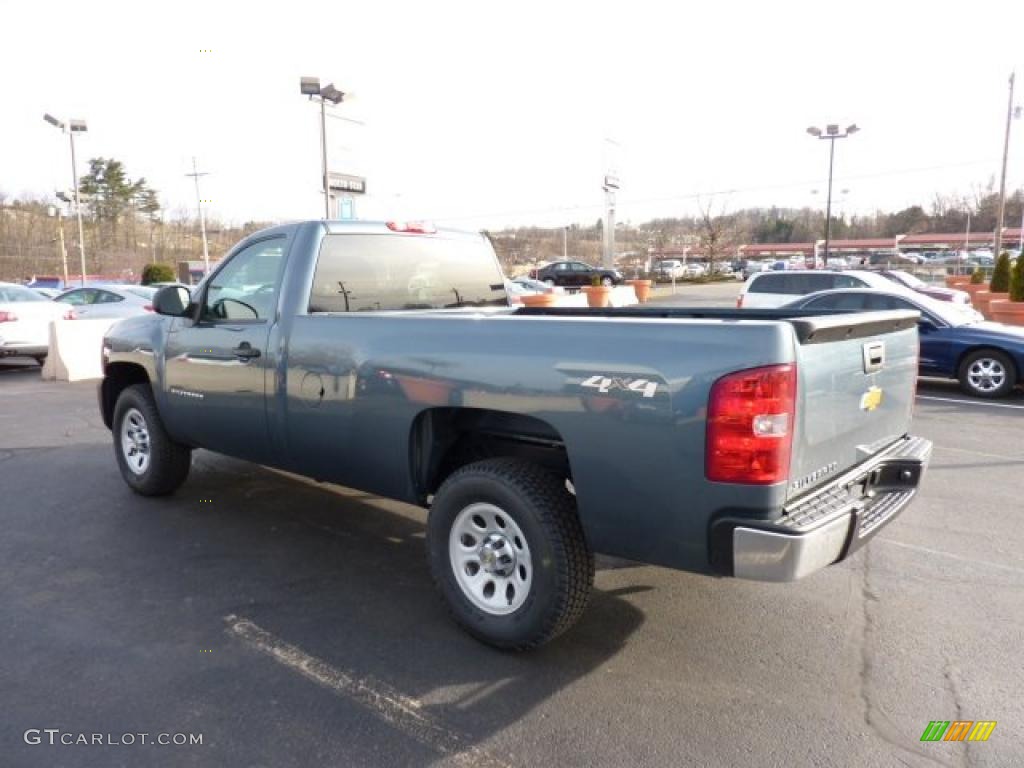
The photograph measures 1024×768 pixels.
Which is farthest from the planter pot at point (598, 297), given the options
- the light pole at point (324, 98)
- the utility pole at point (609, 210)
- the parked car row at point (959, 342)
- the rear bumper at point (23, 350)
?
the rear bumper at point (23, 350)

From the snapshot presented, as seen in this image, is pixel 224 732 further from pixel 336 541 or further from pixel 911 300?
pixel 911 300

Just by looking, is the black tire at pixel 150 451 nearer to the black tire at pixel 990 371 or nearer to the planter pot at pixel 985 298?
the black tire at pixel 990 371

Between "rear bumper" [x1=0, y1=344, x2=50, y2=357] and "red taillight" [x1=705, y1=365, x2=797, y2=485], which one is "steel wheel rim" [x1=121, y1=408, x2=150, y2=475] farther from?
"rear bumper" [x1=0, y1=344, x2=50, y2=357]

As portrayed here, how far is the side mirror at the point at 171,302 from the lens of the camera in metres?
5.10

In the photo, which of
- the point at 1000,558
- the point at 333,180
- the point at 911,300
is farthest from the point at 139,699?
the point at 333,180

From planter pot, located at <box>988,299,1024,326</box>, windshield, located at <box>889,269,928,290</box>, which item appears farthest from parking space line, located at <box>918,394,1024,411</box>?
windshield, located at <box>889,269,928,290</box>

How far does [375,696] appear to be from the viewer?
3.11 m

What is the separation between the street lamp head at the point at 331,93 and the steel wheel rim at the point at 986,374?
1218 cm

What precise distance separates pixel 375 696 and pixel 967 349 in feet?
34.8

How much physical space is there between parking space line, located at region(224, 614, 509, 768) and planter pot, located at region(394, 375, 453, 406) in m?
1.25

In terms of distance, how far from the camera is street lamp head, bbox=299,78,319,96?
1485 cm

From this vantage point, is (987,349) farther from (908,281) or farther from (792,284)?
(908,281)

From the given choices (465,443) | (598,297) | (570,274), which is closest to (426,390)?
(465,443)

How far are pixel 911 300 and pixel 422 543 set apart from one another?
974cm
